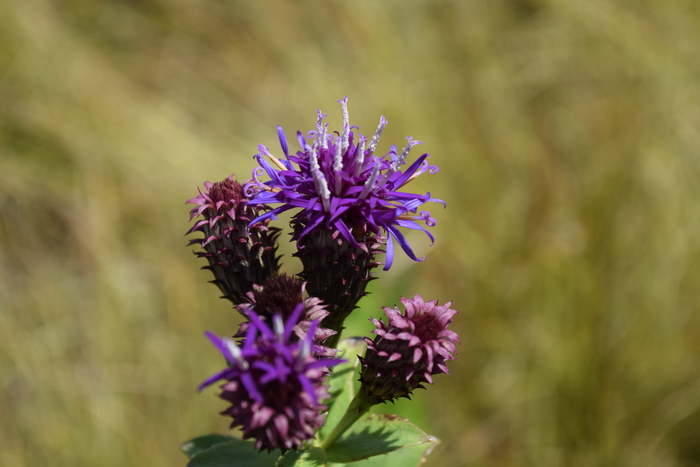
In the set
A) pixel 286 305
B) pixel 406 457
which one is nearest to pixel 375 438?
pixel 406 457

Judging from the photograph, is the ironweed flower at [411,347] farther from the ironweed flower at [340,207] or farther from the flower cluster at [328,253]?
the ironweed flower at [340,207]

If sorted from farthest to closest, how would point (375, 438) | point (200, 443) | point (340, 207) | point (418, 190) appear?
point (418, 190) → point (200, 443) → point (375, 438) → point (340, 207)

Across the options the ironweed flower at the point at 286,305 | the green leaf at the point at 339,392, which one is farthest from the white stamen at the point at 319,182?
the green leaf at the point at 339,392

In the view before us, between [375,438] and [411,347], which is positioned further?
[375,438]

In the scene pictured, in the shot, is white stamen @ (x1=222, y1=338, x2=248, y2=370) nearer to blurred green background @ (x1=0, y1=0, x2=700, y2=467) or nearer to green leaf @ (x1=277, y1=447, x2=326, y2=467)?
green leaf @ (x1=277, y1=447, x2=326, y2=467)

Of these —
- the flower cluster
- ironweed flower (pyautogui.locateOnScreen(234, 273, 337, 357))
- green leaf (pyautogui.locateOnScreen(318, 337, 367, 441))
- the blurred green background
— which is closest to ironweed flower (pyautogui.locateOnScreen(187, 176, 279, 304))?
the flower cluster

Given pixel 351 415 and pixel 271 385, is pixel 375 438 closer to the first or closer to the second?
pixel 351 415

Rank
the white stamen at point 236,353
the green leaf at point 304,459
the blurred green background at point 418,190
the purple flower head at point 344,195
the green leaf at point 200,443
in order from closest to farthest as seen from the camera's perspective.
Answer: the white stamen at point 236,353, the purple flower head at point 344,195, the green leaf at point 304,459, the green leaf at point 200,443, the blurred green background at point 418,190
